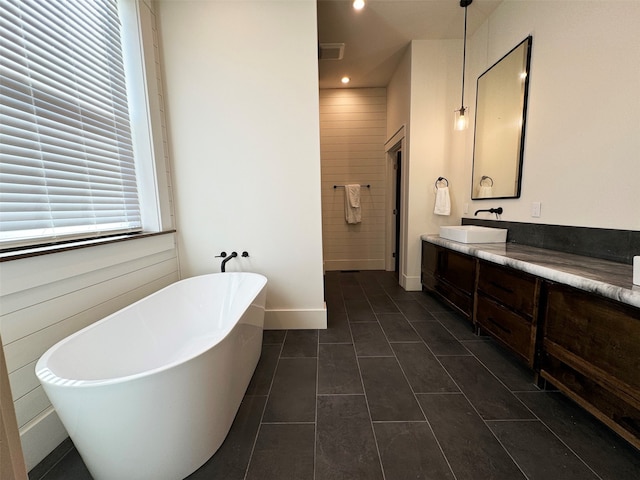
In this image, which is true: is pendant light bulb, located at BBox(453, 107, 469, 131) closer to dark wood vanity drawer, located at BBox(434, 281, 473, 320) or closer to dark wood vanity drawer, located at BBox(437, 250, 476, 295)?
dark wood vanity drawer, located at BBox(437, 250, 476, 295)

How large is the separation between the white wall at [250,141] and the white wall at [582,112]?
1.76 m

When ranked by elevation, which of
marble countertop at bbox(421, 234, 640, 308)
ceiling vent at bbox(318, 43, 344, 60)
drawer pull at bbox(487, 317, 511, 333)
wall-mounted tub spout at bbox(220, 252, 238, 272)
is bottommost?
drawer pull at bbox(487, 317, 511, 333)

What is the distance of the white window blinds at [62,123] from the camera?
3.96ft

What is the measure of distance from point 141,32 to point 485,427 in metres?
3.39

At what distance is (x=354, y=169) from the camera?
430 cm

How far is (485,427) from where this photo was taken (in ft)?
4.33

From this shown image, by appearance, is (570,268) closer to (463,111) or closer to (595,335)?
(595,335)

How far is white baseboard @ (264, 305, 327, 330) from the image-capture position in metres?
2.41

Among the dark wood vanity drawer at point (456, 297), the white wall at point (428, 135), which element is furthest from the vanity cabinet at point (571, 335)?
the white wall at point (428, 135)

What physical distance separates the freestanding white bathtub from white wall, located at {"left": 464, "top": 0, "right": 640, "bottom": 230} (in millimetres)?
2251

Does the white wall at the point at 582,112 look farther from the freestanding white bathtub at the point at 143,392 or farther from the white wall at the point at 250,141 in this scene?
the freestanding white bathtub at the point at 143,392

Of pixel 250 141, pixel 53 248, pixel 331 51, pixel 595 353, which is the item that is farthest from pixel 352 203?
pixel 53 248

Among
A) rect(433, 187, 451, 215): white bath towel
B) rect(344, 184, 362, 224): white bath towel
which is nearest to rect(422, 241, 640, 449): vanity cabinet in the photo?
rect(433, 187, 451, 215): white bath towel

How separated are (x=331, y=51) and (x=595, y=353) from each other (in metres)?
3.47
